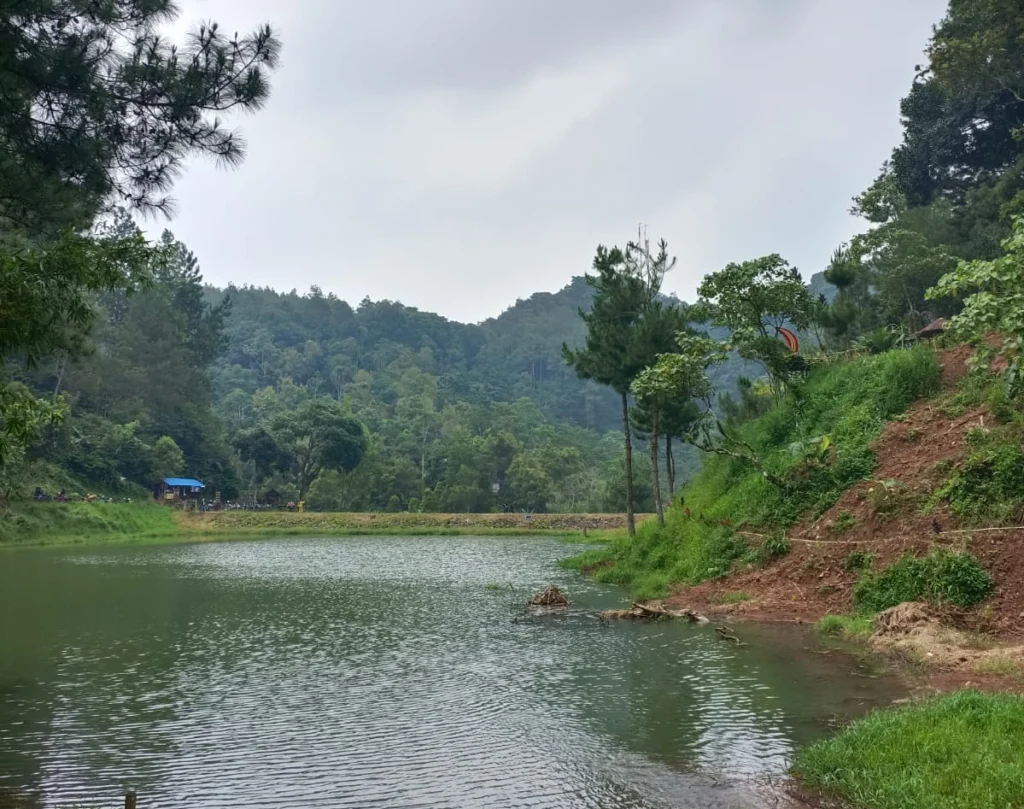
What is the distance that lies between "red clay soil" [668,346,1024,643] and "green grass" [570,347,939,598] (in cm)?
58

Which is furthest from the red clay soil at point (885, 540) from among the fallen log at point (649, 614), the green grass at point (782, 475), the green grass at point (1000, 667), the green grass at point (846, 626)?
Answer: the green grass at point (1000, 667)

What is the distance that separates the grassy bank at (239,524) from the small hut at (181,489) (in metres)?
4.13

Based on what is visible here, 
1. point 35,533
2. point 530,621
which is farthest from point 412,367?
point 530,621

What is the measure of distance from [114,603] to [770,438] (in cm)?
1971

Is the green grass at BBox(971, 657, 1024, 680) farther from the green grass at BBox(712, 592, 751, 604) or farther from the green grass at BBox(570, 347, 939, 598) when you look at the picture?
the green grass at BBox(570, 347, 939, 598)

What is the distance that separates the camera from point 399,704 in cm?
1087

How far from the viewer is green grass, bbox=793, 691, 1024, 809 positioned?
6.46 metres

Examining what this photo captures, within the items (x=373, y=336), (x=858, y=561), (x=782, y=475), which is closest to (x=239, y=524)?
(x=782, y=475)

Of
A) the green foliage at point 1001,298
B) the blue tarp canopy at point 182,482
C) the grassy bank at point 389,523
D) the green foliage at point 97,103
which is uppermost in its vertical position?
the green foliage at point 97,103

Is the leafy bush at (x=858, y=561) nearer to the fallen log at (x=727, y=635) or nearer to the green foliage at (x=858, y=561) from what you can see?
the green foliage at (x=858, y=561)

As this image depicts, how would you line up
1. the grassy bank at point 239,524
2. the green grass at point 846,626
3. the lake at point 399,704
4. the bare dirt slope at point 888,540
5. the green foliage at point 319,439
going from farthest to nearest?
the green foliage at point 319,439 → the grassy bank at point 239,524 → the green grass at point 846,626 → the bare dirt slope at point 888,540 → the lake at point 399,704

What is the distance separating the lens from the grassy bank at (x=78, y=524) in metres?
46.5

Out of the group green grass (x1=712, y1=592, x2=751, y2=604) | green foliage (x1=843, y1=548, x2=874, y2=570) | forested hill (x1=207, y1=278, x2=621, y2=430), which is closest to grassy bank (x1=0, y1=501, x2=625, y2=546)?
green grass (x1=712, y1=592, x2=751, y2=604)

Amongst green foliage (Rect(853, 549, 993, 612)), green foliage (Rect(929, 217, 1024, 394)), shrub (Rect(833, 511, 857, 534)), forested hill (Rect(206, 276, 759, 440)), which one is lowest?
green foliage (Rect(853, 549, 993, 612))
